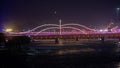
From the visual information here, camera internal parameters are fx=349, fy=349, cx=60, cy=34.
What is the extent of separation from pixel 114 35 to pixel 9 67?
57936mm

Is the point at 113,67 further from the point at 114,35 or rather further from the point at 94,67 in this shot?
the point at 114,35

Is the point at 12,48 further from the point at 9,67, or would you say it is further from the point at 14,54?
the point at 9,67

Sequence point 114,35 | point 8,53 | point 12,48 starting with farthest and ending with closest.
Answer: point 114,35 → point 12,48 → point 8,53

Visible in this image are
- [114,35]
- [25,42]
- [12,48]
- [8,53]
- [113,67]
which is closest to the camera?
[113,67]

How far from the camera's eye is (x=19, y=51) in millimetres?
72938

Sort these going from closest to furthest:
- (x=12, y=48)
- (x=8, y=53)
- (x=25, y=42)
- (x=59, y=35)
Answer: (x=8, y=53), (x=12, y=48), (x=25, y=42), (x=59, y=35)

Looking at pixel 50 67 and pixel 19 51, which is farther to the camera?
pixel 19 51

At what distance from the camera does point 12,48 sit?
75562 millimetres

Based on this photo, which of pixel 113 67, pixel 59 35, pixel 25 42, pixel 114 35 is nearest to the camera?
pixel 113 67

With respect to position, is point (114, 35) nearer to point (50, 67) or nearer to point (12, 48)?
point (12, 48)

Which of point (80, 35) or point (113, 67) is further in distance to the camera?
point (80, 35)

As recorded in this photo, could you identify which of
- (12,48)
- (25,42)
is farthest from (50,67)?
(25,42)

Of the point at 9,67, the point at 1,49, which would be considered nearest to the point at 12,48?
the point at 1,49

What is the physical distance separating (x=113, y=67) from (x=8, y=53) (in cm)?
2698
